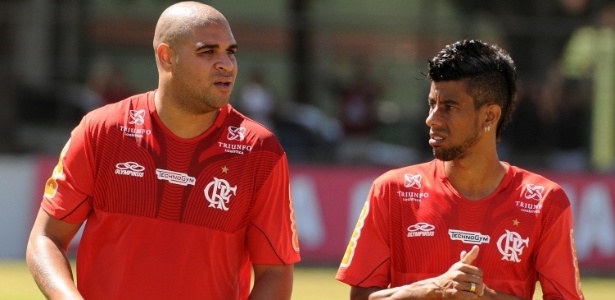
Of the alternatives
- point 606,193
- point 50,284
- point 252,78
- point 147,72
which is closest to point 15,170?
point 147,72

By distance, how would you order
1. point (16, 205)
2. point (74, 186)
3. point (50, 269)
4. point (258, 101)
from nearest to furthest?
point (50, 269)
point (74, 186)
point (16, 205)
point (258, 101)

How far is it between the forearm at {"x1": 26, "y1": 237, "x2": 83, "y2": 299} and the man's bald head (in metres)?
0.96

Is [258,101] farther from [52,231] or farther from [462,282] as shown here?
[462,282]

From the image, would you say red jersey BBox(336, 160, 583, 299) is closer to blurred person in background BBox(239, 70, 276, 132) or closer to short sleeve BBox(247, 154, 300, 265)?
short sleeve BBox(247, 154, 300, 265)

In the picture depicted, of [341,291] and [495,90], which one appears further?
[341,291]

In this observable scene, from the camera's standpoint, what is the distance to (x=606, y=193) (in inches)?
710

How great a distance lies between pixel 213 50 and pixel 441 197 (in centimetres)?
113

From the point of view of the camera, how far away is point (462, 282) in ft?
17.1

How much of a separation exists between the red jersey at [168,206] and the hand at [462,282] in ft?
2.30

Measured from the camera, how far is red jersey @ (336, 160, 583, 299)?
550 cm

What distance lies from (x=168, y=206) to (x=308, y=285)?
10.1 m

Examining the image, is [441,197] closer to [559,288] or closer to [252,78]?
[559,288]

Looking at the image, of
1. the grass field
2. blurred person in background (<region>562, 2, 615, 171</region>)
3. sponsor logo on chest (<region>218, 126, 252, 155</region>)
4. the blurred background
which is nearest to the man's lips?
sponsor logo on chest (<region>218, 126, 252, 155</region>)

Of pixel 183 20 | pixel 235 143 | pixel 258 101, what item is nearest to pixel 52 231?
pixel 235 143
